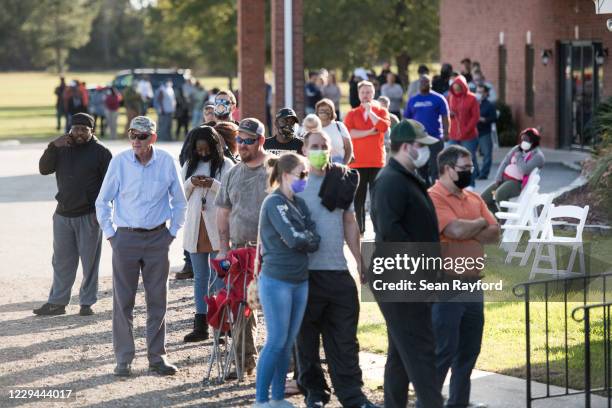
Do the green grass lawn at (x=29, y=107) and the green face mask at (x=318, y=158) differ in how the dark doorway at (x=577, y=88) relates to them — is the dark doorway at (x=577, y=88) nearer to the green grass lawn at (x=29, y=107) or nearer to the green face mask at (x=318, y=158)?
the green grass lawn at (x=29, y=107)

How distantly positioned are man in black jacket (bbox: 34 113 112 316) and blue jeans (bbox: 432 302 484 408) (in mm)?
4970

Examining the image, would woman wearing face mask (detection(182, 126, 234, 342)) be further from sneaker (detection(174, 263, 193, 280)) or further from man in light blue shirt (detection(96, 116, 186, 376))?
sneaker (detection(174, 263, 193, 280))

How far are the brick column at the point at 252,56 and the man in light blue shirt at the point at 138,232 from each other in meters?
13.8

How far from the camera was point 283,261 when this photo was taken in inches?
327

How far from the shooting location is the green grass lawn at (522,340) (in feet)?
32.0

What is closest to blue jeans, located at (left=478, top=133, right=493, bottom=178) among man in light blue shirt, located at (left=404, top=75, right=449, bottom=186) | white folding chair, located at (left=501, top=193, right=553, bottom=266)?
man in light blue shirt, located at (left=404, top=75, right=449, bottom=186)

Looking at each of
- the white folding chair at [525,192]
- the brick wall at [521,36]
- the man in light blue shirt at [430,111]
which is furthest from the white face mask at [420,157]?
the brick wall at [521,36]

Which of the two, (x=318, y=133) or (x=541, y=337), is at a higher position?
(x=318, y=133)

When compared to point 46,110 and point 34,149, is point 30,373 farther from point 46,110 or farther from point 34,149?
point 46,110

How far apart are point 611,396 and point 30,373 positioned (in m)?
4.46

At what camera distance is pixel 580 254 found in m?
13.7

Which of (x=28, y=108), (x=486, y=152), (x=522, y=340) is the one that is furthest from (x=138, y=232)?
(x=28, y=108)

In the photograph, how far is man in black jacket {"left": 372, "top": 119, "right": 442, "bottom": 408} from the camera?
25.2 ft

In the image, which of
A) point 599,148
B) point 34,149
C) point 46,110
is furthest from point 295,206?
point 46,110
